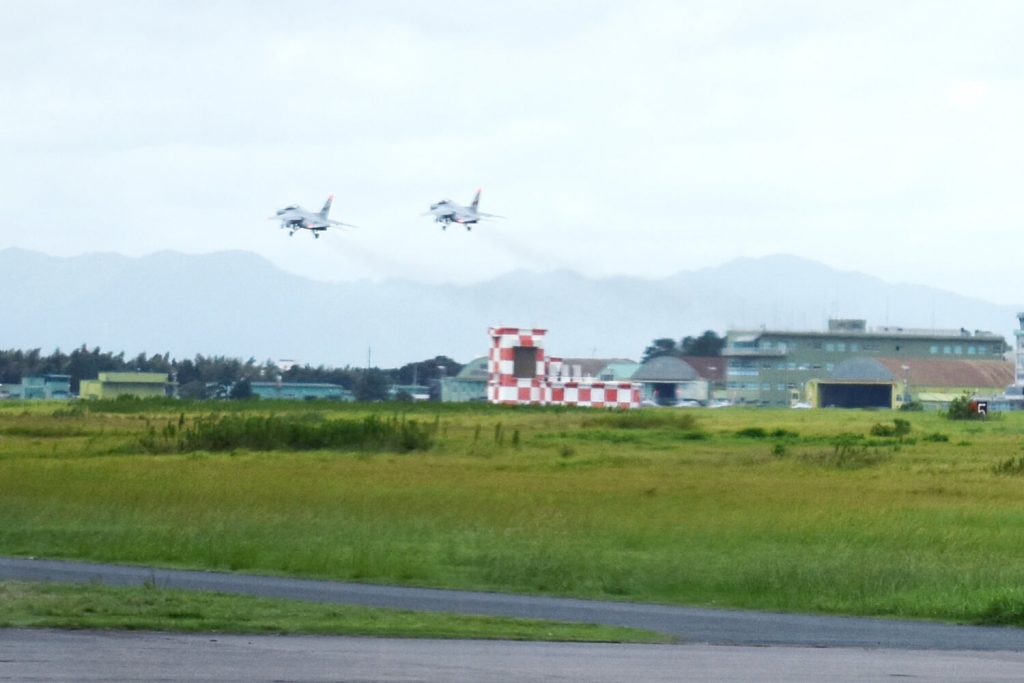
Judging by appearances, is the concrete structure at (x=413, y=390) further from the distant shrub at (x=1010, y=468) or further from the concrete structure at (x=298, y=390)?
the distant shrub at (x=1010, y=468)

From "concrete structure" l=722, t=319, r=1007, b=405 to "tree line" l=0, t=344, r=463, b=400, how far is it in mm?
39706

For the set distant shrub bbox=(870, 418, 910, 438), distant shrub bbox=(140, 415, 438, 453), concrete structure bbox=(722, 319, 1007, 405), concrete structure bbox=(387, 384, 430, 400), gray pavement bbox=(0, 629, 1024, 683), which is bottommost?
gray pavement bbox=(0, 629, 1024, 683)

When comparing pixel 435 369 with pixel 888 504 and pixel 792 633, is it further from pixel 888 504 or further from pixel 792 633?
pixel 792 633

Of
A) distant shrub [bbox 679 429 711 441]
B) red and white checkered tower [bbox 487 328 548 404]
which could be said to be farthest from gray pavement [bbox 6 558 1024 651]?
red and white checkered tower [bbox 487 328 548 404]

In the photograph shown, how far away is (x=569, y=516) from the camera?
94.1ft

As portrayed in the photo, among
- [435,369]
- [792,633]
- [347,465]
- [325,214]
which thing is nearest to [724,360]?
[435,369]

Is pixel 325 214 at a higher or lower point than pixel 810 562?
higher

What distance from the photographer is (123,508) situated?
1148 inches

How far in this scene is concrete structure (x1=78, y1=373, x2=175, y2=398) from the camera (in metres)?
129

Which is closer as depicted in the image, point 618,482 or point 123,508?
point 123,508

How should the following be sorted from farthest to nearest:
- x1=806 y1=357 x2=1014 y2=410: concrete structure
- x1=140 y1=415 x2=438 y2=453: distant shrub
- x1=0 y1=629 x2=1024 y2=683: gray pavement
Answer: x1=806 y1=357 x2=1014 y2=410: concrete structure, x1=140 y1=415 x2=438 y2=453: distant shrub, x1=0 y1=629 x2=1024 y2=683: gray pavement

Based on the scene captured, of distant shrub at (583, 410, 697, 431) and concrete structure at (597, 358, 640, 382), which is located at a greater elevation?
concrete structure at (597, 358, 640, 382)

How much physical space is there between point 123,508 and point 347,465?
1350 centimetres

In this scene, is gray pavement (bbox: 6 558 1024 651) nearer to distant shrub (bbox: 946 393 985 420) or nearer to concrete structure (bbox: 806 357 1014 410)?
distant shrub (bbox: 946 393 985 420)
